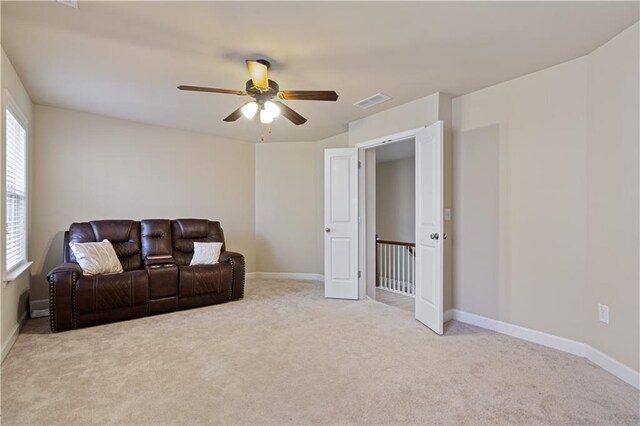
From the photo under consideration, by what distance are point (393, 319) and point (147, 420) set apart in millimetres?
2515

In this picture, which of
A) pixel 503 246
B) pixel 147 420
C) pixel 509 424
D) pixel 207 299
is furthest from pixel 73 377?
pixel 503 246

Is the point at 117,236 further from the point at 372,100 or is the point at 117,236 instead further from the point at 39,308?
the point at 372,100

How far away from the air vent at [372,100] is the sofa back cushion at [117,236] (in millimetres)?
3222

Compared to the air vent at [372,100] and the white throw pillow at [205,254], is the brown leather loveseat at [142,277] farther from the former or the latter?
the air vent at [372,100]

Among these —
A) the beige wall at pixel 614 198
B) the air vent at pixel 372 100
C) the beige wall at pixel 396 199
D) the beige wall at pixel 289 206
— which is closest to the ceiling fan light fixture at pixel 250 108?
the air vent at pixel 372 100

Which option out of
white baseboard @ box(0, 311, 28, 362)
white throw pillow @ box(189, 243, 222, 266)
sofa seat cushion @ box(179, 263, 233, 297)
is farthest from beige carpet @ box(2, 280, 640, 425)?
white throw pillow @ box(189, 243, 222, 266)

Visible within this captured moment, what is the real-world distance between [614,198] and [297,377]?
2.66 meters

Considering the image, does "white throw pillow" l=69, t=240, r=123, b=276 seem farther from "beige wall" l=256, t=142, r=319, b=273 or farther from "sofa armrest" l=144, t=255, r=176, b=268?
"beige wall" l=256, t=142, r=319, b=273

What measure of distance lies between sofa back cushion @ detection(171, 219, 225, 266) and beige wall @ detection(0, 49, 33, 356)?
1.54 m

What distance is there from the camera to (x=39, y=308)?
378 centimetres

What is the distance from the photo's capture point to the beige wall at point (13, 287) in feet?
8.75

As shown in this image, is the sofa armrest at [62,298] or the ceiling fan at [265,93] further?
the sofa armrest at [62,298]

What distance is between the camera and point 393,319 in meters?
3.62

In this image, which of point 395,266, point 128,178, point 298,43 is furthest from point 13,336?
point 395,266
